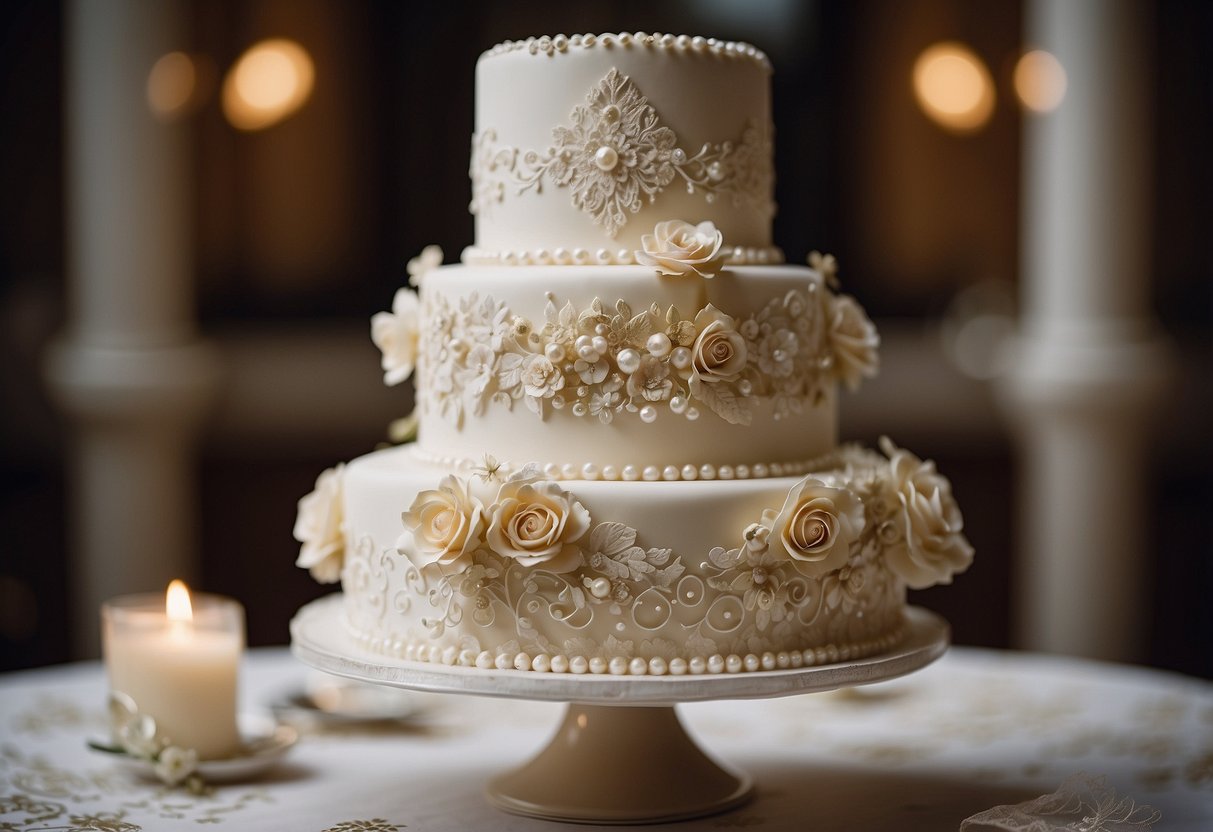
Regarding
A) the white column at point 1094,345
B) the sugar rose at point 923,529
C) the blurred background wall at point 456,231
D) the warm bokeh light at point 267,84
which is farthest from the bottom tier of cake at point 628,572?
the warm bokeh light at point 267,84

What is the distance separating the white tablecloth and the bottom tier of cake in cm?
39

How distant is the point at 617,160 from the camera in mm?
2707

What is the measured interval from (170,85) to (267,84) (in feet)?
5.12

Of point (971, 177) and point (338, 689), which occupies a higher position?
point (971, 177)

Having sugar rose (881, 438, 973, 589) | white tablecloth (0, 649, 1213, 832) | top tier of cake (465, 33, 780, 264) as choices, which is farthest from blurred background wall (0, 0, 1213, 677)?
top tier of cake (465, 33, 780, 264)

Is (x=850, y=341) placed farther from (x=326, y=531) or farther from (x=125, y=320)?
(x=125, y=320)

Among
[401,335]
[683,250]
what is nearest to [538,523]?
[683,250]

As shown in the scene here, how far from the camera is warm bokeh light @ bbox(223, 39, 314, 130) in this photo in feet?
25.6

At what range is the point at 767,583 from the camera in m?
2.56

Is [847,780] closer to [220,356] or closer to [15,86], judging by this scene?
[220,356]

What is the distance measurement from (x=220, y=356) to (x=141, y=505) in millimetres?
1507

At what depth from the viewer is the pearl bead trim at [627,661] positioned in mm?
2492

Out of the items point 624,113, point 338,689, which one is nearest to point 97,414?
point 338,689

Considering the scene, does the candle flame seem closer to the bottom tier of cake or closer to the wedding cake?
the wedding cake
